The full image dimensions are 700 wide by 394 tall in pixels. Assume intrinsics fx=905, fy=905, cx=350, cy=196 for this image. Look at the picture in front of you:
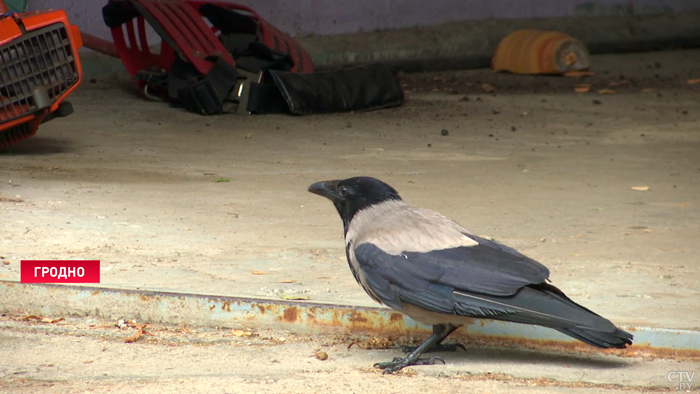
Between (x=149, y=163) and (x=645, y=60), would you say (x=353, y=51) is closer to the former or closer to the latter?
(x=645, y=60)

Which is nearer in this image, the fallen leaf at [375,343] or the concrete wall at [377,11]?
the fallen leaf at [375,343]

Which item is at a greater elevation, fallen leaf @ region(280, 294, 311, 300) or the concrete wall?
the concrete wall

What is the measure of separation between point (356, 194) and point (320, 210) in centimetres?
222

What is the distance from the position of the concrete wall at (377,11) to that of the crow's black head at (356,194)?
8751mm

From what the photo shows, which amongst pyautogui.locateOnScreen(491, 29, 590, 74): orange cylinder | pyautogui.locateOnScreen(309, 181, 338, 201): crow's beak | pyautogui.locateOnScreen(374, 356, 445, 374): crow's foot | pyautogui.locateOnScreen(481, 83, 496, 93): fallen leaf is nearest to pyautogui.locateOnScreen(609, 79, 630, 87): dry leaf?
pyautogui.locateOnScreen(491, 29, 590, 74): orange cylinder

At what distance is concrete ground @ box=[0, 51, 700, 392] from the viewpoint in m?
2.88

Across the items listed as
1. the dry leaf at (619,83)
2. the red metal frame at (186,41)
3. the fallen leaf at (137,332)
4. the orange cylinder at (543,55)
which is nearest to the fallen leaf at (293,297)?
the fallen leaf at (137,332)

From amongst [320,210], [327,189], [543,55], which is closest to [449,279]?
[327,189]

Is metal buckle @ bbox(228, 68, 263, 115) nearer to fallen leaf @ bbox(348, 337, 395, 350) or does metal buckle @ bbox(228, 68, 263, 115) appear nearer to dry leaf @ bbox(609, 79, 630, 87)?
dry leaf @ bbox(609, 79, 630, 87)

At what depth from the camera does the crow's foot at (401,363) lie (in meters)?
2.85

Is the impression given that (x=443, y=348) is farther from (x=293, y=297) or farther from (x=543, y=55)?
(x=543, y=55)

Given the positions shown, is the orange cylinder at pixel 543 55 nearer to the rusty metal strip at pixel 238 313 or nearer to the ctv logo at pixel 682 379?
the rusty metal strip at pixel 238 313

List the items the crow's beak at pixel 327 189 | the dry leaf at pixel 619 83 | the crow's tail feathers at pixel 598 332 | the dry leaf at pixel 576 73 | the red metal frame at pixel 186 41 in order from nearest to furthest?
the crow's tail feathers at pixel 598 332 < the crow's beak at pixel 327 189 < the red metal frame at pixel 186 41 < the dry leaf at pixel 619 83 < the dry leaf at pixel 576 73

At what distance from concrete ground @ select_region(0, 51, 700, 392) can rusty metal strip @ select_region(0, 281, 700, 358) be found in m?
0.08
